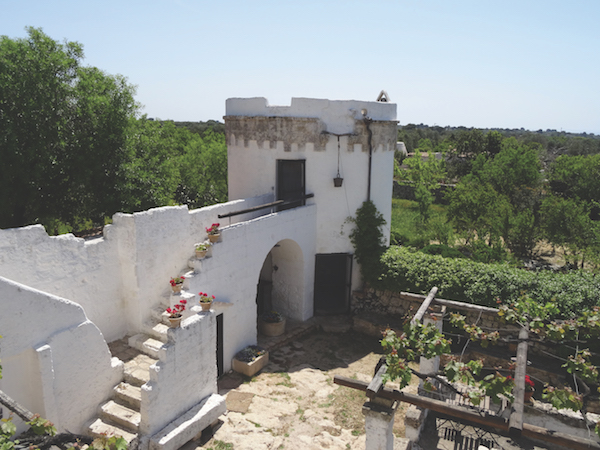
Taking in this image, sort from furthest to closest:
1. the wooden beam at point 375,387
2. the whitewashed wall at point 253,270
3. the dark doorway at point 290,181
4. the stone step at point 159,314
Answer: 1. the dark doorway at point 290,181
2. the whitewashed wall at point 253,270
3. the stone step at point 159,314
4. the wooden beam at point 375,387

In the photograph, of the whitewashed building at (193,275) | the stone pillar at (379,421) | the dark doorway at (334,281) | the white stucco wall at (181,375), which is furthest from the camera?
the dark doorway at (334,281)

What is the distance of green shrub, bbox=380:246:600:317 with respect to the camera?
11023mm

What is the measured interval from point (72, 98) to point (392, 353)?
11.0 m

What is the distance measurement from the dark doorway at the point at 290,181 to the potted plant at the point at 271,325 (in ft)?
11.2

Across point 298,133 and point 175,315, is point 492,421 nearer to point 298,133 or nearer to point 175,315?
point 175,315

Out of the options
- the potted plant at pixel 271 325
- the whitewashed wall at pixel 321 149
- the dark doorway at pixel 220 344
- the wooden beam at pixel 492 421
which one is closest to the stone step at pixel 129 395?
the dark doorway at pixel 220 344

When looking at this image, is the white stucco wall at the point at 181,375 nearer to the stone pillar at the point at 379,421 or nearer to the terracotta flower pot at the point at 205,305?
the terracotta flower pot at the point at 205,305

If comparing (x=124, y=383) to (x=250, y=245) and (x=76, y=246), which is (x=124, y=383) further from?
(x=250, y=245)

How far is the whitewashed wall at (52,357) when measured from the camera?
21.6ft

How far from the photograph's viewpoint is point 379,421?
6059 millimetres

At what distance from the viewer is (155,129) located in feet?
50.5

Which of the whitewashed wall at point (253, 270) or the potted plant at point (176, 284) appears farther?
the whitewashed wall at point (253, 270)

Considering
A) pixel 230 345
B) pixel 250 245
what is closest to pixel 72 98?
pixel 250 245

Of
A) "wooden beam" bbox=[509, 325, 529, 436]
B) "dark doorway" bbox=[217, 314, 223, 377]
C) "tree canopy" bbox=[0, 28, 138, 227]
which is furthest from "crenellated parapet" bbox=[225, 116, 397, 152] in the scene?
"wooden beam" bbox=[509, 325, 529, 436]
